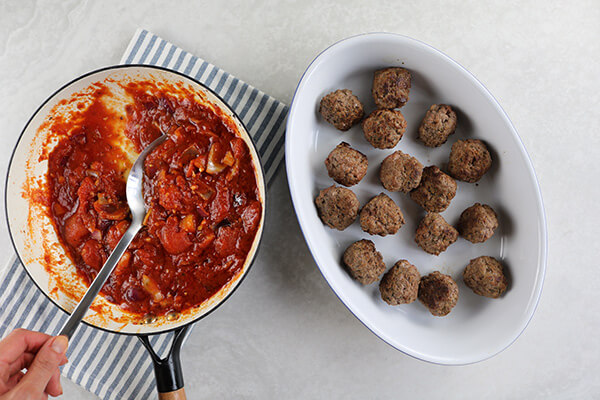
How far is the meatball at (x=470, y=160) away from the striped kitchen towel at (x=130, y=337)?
1.05 m

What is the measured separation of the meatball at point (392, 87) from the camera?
268 centimetres

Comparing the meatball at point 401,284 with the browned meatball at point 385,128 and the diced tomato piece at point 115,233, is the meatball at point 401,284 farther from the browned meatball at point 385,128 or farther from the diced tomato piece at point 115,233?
the diced tomato piece at point 115,233

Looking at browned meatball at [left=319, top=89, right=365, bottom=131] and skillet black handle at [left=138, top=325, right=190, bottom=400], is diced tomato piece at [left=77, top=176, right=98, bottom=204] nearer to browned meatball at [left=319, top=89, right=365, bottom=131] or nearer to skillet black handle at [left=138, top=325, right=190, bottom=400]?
skillet black handle at [left=138, top=325, right=190, bottom=400]

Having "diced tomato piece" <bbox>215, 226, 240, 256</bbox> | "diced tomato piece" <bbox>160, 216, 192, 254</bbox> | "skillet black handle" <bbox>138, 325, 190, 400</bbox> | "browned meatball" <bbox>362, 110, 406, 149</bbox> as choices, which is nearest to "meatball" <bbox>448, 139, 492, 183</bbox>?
"browned meatball" <bbox>362, 110, 406, 149</bbox>

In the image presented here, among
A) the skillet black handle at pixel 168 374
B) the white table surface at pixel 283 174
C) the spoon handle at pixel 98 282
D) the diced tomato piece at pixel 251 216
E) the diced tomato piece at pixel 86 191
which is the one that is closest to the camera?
the spoon handle at pixel 98 282

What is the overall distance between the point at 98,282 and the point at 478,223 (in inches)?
84.6

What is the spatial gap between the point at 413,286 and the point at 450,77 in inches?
48.9

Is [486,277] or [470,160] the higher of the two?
[470,160]

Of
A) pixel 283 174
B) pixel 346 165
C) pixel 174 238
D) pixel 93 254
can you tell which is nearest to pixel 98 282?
pixel 93 254

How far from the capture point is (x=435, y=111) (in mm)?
2719

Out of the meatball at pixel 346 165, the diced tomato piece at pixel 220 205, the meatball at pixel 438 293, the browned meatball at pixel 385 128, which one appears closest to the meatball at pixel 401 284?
the meatball at pixel 438 293

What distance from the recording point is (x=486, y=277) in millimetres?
2711

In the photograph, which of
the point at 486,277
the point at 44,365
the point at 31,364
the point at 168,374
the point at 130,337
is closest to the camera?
the point at 44,365

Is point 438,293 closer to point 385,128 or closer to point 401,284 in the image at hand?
point 401,284
